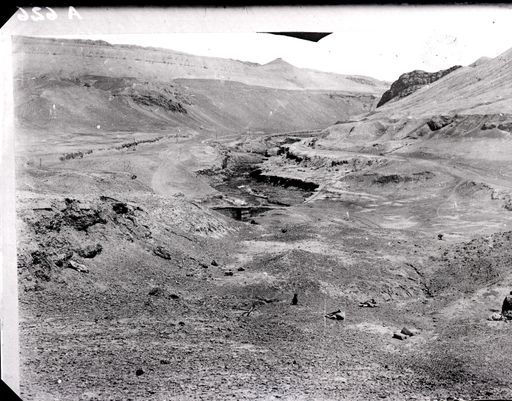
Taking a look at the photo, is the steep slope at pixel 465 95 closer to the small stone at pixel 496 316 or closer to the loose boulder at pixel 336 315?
the small stone at pixel 496 316

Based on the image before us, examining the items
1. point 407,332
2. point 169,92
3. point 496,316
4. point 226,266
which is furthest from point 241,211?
point 169,92

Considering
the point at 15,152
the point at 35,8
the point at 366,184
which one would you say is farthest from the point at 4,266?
the point at 366,184

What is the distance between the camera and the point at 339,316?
7.57 meters

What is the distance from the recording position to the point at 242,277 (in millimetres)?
8648

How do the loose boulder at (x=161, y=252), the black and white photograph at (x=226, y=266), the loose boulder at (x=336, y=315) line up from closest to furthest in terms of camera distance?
the black and white photograph at (x=226, y=266) → the loose boulder at (x=336, y=315) → the loose boulder at (x=161, y=252)

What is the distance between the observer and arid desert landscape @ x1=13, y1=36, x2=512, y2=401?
6.22 m

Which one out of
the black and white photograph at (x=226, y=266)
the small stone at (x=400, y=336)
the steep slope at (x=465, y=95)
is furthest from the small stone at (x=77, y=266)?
the steep slope at (x=465, y=95)

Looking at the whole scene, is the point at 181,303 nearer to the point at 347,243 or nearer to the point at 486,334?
the point at 347,243

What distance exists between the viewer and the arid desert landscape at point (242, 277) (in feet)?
20.4

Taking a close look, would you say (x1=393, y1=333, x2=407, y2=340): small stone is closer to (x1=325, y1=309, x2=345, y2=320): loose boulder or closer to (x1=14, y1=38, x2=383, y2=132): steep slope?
(x1=325, y1=309, x2=345, y2=320): loose boulder

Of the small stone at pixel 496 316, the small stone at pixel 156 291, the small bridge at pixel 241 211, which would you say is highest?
the small stone at pixel 496 316

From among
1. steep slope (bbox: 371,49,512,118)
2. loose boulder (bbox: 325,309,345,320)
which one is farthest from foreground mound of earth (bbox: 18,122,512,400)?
steep slope (bbox: 371,49,512,118)

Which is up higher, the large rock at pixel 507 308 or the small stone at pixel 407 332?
the large rock at pixel 507 308

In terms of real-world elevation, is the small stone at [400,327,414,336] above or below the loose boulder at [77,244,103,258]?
below
